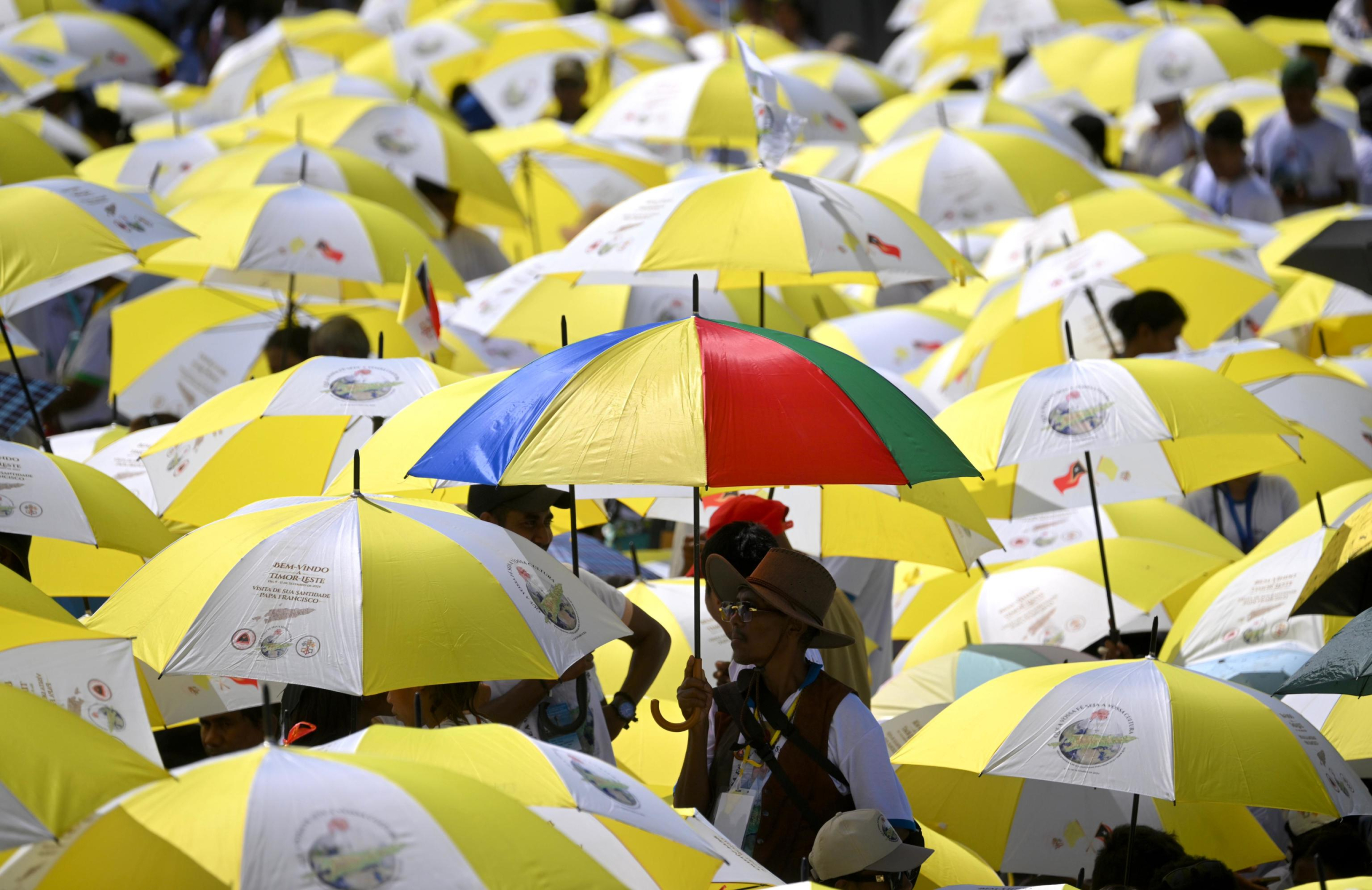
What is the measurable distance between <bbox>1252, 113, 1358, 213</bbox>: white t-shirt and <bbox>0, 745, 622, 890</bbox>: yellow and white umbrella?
30.9 ft

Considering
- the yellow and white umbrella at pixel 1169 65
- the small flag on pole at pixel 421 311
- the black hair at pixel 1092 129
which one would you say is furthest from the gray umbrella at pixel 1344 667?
the black hair at pixel 1092 129

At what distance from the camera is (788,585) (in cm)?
397

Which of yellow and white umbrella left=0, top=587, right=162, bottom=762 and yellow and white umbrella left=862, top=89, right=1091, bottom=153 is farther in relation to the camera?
yellow and white umbrella left=862, top=89, right=1091, bottom=153

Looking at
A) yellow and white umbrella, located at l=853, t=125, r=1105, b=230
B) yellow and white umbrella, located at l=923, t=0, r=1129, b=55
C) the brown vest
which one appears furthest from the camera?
yellow and white umbrella, located at l=923, t=0, r=1129, b=55

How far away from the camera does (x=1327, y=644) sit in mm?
4156

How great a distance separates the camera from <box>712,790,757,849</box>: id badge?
3.90 meters

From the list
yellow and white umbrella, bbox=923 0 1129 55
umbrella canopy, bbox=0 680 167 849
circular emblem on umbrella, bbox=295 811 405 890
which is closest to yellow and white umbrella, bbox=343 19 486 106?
yellow and white umbrella, bbox=923 0 1129 55

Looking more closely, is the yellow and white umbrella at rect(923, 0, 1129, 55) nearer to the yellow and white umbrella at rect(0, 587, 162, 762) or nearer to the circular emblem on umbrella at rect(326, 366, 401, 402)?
the circular emblem on umbrella at rect(326, 366, 401, 402)

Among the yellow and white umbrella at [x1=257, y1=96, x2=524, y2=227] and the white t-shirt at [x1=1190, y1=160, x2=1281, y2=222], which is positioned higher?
the yellow and white umbrella at [x1=257, y1=96, x2=524, y2=227]

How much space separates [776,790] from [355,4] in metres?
17.2

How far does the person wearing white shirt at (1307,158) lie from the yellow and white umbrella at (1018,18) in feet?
11.0

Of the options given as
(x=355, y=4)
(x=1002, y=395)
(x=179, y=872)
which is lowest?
(x=355, y=4)

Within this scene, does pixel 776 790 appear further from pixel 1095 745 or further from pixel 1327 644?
pixel 1327 644

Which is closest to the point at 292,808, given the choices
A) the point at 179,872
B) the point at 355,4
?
the point at 179,872
